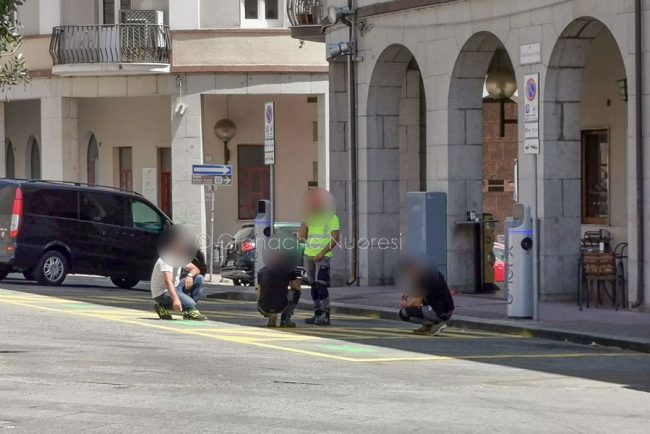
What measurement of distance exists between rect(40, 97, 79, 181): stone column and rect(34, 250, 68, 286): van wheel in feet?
47.4


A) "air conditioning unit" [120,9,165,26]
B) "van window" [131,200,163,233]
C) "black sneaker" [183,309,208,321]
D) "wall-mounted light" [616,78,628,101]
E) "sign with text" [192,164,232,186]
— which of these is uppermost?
"air conditioning unit" [120,9,165,26]

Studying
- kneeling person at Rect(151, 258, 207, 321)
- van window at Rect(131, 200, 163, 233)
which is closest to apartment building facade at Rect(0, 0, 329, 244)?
van window at Rect(131, 200, 163, 233)

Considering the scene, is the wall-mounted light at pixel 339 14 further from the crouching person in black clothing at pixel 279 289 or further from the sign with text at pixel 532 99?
the crouching person in black clothing at pixel 279 289

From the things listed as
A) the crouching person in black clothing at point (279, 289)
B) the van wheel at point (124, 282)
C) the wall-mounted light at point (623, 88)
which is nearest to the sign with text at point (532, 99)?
the crouching person in black clothing at point (279, 289)

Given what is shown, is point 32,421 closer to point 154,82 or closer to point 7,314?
point 7,314

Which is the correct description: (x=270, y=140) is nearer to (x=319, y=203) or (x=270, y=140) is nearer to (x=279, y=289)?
(x=319, y=203)

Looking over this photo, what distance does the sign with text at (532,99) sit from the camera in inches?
A: 785

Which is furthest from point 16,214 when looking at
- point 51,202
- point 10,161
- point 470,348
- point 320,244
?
point 10,161

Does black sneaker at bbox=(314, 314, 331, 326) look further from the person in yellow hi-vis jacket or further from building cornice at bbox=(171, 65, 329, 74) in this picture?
building cornice at bbox=(171, 65, 329, 74)

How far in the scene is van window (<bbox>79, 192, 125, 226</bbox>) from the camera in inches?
1144

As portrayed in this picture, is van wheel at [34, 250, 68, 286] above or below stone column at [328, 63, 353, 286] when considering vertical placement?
below

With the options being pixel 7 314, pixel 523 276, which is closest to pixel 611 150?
pixel 523 276

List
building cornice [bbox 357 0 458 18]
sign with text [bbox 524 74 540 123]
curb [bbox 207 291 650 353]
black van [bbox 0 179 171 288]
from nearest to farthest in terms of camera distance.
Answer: curb [bbox 207 291 650 353] → sign with text [bbox 524 74 540 123] → building cornice [bbox 357 0 458 18] → black van [bbox 0 179 171 288]

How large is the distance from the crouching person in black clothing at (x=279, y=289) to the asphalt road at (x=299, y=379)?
0.90 ft
